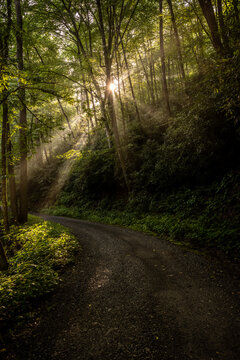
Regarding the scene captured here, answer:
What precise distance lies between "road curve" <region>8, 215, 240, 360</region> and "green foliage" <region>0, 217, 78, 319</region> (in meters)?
0.44

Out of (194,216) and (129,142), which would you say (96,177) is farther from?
(194,216)

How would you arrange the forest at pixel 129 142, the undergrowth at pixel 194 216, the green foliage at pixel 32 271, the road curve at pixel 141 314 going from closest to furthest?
the road curve at pixel 141 314
the green foliage at pixel 32 271
the forest at pixel 129 142
the undergrowth at pixel 194 216

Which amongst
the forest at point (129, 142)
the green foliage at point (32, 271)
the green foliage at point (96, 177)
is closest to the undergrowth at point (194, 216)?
the forest at point (129, 142)

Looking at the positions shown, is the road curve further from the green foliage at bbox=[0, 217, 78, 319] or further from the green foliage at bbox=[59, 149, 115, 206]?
the green foliage at bbox=[59, 149, 115, 206]

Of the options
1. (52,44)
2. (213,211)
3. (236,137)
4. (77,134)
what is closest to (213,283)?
(213,211)

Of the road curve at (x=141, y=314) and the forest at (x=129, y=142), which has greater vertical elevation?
the forest at (x=129, y=142)

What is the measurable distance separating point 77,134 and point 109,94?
20.2m

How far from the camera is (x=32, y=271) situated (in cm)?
529

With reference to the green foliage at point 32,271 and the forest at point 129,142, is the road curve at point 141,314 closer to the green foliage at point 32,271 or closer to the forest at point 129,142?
the green foliage at point 32,271

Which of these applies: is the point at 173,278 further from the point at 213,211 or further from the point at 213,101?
the point at 213,101

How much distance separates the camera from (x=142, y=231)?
1007cm

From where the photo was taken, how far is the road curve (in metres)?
2.87

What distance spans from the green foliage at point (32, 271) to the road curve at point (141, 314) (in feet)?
1.45

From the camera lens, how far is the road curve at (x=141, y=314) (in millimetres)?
2867
